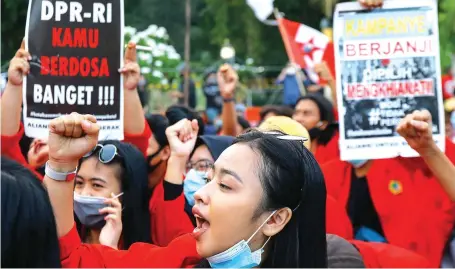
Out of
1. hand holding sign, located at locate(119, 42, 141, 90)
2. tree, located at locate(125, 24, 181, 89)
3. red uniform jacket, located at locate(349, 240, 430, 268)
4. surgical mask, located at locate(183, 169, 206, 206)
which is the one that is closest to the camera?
red uniform jacket, located at locate(349, 240, 430, 268)

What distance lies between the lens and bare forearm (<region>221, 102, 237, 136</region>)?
593cm

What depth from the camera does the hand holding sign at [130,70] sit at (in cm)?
404

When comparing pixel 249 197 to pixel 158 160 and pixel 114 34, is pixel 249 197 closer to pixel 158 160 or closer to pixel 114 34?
pixel 114 34

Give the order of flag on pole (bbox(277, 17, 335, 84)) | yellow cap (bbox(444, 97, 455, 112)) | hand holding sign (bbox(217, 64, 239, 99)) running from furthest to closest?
flag on pole (bbox(277, 17, 335, 84)), yellow cap (bbox(444, 97, 455, 112)), hand holding sign (bbox(217, 64, 239, 99))

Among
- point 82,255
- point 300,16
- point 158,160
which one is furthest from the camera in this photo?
point 300,16

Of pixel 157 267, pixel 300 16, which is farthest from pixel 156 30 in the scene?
pixel 157 267

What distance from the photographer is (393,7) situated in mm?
4426

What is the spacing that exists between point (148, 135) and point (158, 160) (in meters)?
0.37

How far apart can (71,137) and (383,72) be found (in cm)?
246

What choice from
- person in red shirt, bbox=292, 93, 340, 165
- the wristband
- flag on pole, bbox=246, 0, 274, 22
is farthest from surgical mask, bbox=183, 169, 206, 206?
flag on pole, bbox=246, 0, 274, 22

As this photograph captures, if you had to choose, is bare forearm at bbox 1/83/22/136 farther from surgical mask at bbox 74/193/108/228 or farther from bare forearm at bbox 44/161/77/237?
bare forearm at bbox 44/161/77/237

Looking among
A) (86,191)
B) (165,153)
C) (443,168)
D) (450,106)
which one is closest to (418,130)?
(443,168)

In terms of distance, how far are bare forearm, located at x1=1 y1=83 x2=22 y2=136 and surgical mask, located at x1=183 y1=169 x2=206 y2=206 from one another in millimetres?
806

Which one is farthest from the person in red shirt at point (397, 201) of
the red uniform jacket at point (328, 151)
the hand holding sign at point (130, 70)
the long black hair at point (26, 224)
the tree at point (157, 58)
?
the tree at point (157, 58)
